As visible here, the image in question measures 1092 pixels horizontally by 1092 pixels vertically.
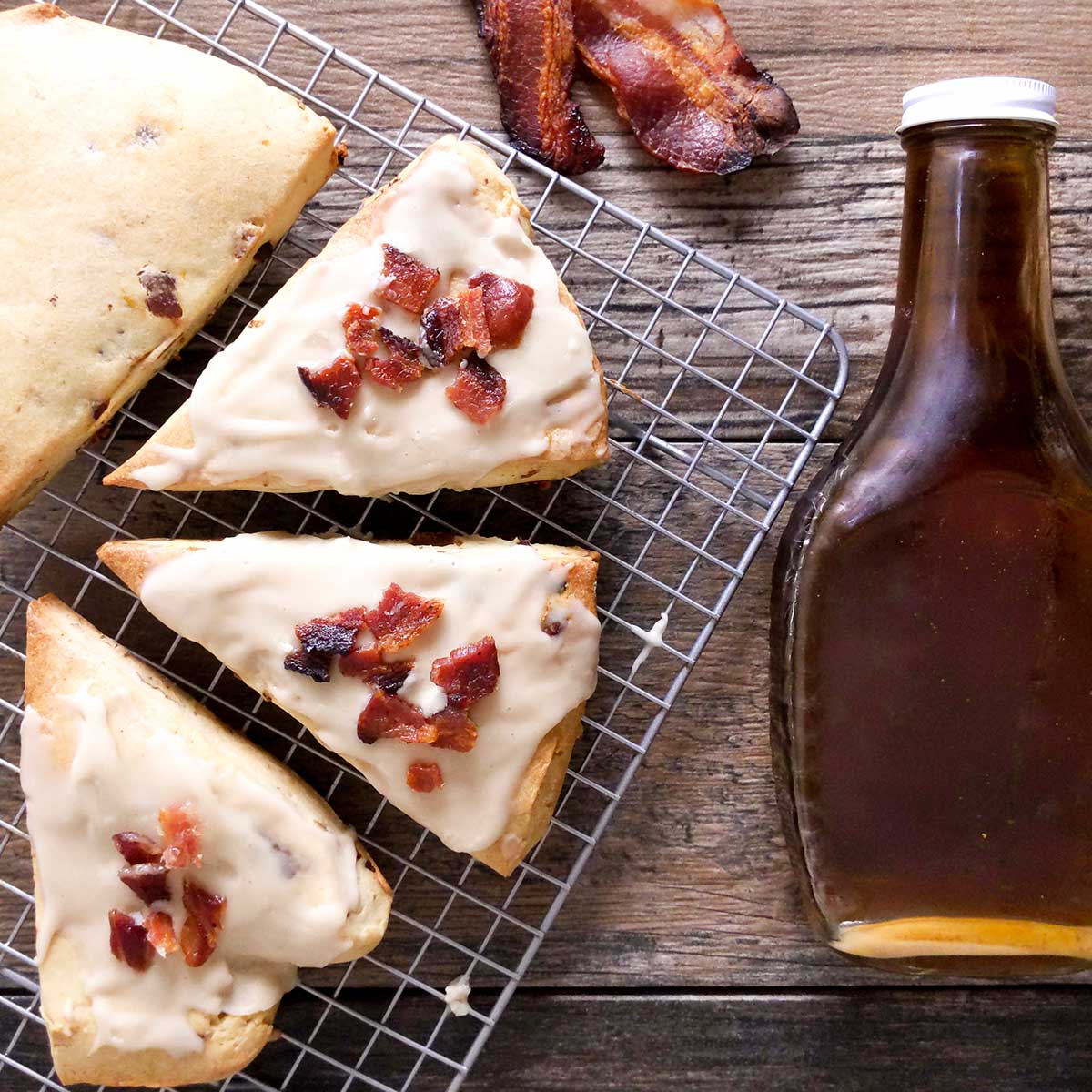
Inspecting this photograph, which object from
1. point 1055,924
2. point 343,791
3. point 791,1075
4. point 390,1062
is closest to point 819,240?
point 1055,924

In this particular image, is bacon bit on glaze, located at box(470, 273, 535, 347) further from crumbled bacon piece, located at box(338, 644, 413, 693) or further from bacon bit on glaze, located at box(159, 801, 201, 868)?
bacon bit on glaze, located at box(159, 801, 201, 868)

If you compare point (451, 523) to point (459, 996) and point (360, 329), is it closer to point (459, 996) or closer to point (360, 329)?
point (360, 329)

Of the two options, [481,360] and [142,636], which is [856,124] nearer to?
[481,360]

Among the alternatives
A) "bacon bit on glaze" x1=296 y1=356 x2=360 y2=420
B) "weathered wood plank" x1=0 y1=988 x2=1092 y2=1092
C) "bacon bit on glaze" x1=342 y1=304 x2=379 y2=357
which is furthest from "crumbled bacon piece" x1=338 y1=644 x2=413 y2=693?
"weathered wood plank" x1=0 y1=988 x2=1092 y2=1092

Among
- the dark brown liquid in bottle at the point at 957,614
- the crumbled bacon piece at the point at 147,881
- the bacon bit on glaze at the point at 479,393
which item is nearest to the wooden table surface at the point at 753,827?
the dark brown liquid in bottle at the point at 957,614

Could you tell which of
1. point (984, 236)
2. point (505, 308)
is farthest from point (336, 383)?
point (984, 236)

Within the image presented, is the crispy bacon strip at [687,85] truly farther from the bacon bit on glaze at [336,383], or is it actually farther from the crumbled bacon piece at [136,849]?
the crumbled bacon piece at [136,849]
